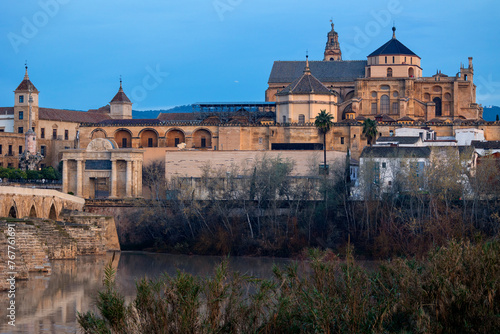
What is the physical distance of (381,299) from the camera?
21.5 m

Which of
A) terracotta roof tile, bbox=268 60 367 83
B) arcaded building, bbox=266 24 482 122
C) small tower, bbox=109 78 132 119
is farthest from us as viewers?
small tower, bbox=109 78 132 119

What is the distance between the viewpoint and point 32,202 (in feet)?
152

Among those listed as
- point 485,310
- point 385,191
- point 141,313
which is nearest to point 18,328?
point 141,313

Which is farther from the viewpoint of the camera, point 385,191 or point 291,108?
point 291,108

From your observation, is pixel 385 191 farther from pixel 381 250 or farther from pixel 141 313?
pixel 141 313

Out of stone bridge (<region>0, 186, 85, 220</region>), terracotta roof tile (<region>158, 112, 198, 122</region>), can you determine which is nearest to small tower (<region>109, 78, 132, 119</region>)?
terracotta roof tile (<region>158, 112, 198, 122</region>)

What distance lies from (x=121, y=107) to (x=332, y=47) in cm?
3371

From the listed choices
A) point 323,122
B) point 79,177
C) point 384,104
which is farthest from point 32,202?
point 384,104

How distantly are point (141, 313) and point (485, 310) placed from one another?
24.0 ft

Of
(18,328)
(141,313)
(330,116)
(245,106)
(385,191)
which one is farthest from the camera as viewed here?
(245,106)

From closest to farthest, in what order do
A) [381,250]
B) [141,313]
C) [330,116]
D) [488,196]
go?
[141,313], [381,250], [488,196], [330,116]

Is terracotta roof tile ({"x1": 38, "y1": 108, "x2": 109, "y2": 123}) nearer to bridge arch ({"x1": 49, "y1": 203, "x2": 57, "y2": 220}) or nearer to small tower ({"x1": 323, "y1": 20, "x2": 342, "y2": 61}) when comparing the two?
small tower ({"x1": 323, "y1": 20, "x2": 342, "y2": 61})

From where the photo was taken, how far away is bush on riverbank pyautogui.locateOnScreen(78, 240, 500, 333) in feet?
60.4

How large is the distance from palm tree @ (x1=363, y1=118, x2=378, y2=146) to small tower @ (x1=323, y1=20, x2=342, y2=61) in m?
39.2
